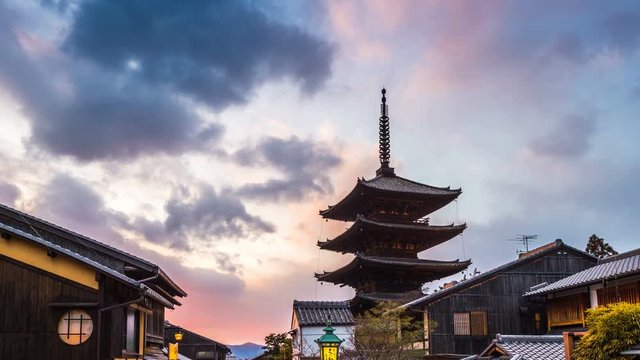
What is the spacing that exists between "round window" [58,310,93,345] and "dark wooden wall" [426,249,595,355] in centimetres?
2263

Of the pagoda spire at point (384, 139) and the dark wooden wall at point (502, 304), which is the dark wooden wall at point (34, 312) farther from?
the pagoda spire at point (384, 139)

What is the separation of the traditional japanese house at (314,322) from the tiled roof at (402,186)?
32.3 ft

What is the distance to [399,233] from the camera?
4828 cm

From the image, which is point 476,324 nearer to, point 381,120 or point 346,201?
point 346,201

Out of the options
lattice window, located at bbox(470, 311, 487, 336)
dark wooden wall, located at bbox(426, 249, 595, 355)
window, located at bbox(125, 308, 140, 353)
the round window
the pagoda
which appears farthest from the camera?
the pagoda

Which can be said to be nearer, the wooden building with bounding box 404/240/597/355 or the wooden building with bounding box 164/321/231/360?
the wooden building with bounding box 404/240/597/355

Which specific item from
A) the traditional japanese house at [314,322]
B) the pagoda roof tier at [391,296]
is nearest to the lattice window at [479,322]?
the pagoda roof tier at [391,296]

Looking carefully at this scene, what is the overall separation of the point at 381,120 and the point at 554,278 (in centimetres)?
2036

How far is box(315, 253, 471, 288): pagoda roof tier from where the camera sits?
45775 millimetres

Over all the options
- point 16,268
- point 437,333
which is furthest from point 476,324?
point 16,268

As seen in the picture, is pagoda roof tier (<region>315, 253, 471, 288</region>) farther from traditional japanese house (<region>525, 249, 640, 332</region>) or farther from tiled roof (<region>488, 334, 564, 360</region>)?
tiled roof (<region>488, 334, 564, 360</region>)

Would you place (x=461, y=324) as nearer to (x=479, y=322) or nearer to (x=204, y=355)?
(x=479, y=322)

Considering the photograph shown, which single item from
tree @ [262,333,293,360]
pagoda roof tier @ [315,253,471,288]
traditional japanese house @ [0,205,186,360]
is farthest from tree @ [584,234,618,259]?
traditional japanese house @ [0,205,186,360]

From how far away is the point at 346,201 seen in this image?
167ft
